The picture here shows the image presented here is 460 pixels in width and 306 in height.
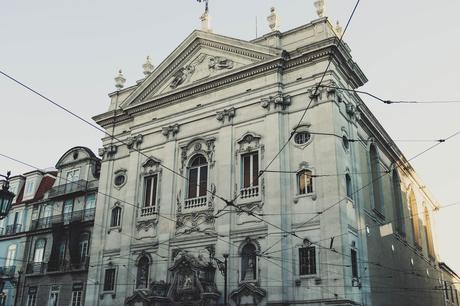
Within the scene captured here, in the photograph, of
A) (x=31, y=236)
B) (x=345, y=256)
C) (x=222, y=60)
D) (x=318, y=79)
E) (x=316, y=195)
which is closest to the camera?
(x=345, y=256)

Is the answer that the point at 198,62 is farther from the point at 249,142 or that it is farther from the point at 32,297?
the point at 32,297

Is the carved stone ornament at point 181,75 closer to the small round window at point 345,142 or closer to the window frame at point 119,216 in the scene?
the window frame at point 119,216

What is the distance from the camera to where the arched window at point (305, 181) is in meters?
22.6

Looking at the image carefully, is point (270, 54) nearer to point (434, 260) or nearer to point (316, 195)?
point (316, 195)

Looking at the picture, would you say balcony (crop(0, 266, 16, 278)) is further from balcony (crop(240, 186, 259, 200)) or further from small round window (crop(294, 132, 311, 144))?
small round window (crop(294, 132, 311, 144))

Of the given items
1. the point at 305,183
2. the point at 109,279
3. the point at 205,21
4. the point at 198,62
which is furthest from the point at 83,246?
the point at 305,183

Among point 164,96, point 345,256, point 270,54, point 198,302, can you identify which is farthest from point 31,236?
point 345,256

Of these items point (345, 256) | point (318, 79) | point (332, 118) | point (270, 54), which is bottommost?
point (345, 256)

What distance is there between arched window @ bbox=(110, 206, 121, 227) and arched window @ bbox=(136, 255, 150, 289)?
315 cm

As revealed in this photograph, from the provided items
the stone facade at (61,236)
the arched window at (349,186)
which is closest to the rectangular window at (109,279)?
the stone facade at (61,236)

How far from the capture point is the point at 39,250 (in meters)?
34.3

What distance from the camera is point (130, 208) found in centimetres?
2798

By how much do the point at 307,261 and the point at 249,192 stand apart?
4458 mm

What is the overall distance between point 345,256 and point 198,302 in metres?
6.83
